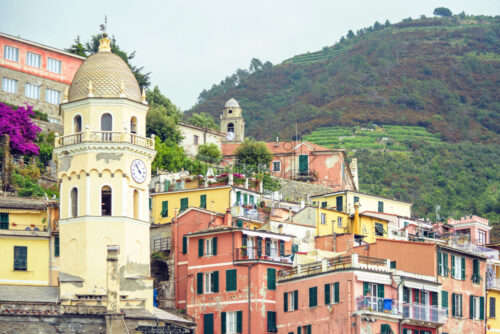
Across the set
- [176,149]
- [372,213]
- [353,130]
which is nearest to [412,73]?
[353,130]

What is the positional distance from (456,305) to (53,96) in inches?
1676

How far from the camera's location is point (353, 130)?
525 feet

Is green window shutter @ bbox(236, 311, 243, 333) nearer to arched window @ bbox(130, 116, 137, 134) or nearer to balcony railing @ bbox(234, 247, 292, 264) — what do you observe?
balcony railing @ bbox(234, 247, 292, 264)

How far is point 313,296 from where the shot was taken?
63.1 metres

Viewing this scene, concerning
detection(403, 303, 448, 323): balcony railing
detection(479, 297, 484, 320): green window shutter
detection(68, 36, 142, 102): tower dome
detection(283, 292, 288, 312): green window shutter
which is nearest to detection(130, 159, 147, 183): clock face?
detection(68, 36, 142, 102): tower dome

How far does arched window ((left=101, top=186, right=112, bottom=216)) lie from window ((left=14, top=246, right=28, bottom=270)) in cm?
548

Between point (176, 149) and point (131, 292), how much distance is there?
116 feet

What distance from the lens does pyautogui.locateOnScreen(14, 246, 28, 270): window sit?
65375 mm

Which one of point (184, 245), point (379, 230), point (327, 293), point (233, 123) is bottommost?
point (327, 293)

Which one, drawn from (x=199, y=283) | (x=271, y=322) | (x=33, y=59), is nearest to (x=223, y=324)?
(x=271, y=322)

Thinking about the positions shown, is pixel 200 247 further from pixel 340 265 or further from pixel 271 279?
pixel 340 265

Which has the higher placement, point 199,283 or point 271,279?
point 271,279

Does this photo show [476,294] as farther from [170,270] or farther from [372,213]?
[170,270]

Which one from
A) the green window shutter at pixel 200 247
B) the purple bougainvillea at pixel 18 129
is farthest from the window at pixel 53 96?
the green window shutter at pixel 200 247
